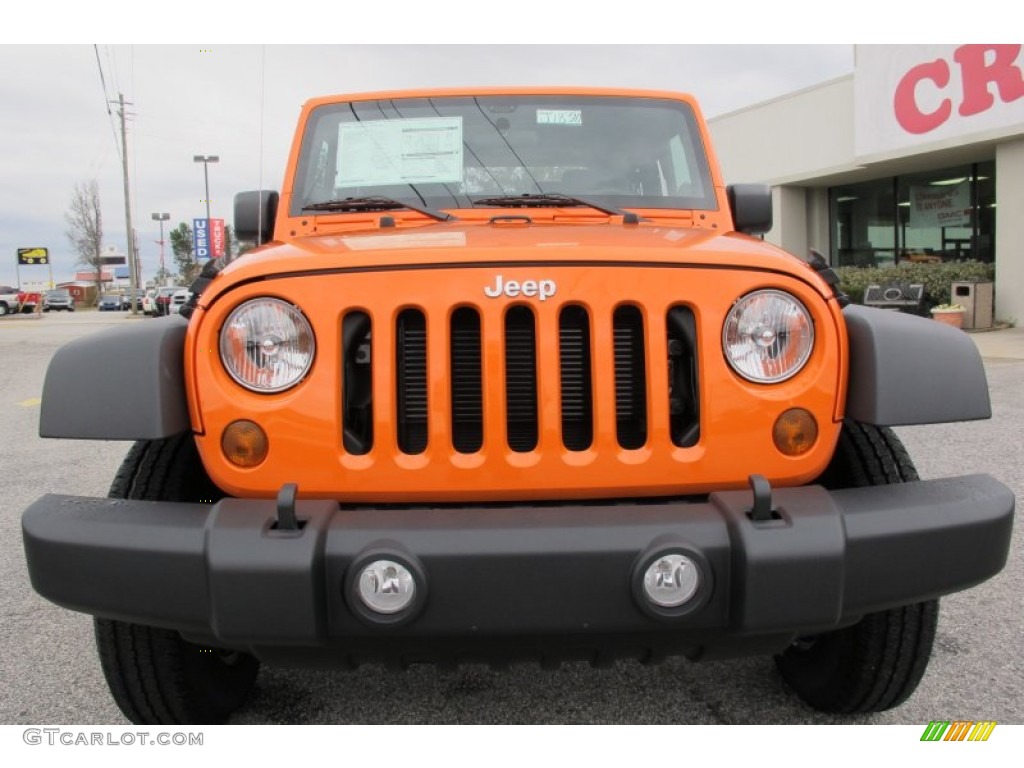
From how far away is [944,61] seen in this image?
1384 centimetres

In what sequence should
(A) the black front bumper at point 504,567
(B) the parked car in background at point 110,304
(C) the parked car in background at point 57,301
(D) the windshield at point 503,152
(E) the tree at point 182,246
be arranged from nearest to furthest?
1. (A) the black front bumper at point 504,567
2. (D) the windshield at point 503,152
3. (B) the parked car in background at point 110,304
4. (C) the parked car in background at point 57,301
5. (E) the tree at point 182,246

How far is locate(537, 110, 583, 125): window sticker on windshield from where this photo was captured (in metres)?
3.13

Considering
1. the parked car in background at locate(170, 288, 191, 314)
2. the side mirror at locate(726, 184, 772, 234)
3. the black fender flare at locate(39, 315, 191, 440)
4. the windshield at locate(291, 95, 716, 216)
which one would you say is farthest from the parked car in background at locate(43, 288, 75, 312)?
the black fender flare at locate(39, 315, 191, 440)

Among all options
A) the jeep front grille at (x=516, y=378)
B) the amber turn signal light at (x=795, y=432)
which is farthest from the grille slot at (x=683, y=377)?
the amber turn signal light at (x=795, y=432)

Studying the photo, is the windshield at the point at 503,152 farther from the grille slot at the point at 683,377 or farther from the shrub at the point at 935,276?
the shrub at the point at 935,276

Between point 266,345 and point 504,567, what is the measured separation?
27.5 inches

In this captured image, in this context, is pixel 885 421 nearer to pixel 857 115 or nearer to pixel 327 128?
pixel 327 128

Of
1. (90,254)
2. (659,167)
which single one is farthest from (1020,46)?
(90,254)

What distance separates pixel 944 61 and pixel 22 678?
15401 millimetres

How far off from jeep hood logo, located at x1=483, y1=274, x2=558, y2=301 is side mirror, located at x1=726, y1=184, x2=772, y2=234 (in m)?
1.47

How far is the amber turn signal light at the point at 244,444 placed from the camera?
1817 millimetres

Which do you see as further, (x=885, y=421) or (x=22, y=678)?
(x=22, y=678)

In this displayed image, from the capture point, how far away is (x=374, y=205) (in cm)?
281

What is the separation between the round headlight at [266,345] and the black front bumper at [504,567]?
272mm
